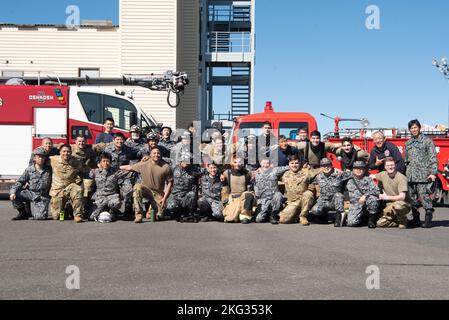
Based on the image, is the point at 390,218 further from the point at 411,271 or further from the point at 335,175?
the point at 411,271

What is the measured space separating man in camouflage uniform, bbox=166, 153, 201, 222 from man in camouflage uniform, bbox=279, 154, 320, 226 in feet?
5.72

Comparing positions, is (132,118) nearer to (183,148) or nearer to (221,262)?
(183,148)

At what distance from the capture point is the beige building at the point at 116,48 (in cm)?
2511

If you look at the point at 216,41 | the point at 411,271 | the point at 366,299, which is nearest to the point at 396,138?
the point at 411,271

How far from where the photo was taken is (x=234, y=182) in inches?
432

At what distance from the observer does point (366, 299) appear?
15.3 feet

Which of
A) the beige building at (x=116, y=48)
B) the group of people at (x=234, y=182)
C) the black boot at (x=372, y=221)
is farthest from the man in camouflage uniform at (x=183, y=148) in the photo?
the beige building at (x=116, y=48)

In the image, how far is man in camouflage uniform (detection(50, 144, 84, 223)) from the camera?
1056 centimetres

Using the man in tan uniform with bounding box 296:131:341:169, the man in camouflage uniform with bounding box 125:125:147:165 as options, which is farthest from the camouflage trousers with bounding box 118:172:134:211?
the man in tan uniform with bounding box 296:131:341:169

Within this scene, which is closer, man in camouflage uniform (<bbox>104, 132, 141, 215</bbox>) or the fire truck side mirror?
man in camouflage uniform (<bbox>104, 132, 141, 215</bbox>)

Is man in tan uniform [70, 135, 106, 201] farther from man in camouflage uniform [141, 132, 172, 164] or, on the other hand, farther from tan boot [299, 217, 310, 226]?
tan boot [299, 217, 310, 226]

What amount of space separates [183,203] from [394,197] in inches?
157

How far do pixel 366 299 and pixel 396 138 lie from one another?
11.7 metres

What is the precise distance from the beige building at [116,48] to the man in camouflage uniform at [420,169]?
16162 mm
